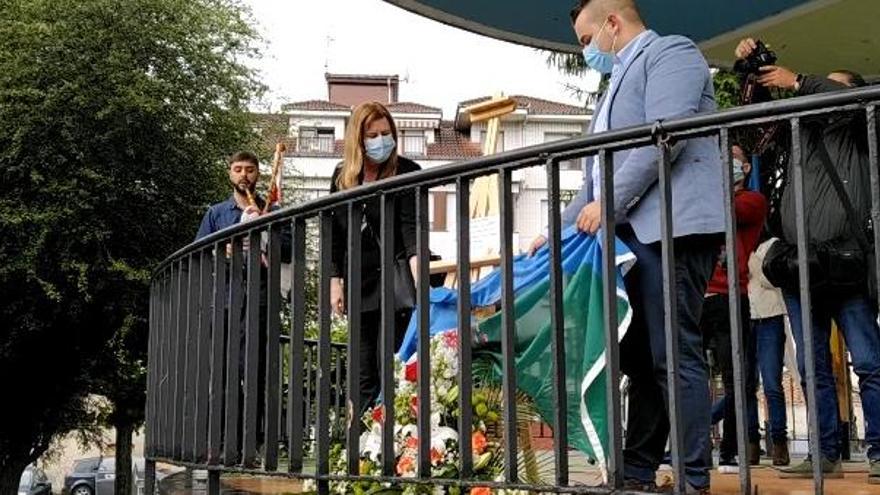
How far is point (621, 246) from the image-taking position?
3670mm

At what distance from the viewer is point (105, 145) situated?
21.6 metres

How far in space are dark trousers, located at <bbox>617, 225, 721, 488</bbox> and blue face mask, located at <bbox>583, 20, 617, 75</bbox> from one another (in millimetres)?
751

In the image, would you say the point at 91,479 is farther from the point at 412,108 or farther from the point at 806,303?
the point at 806,303

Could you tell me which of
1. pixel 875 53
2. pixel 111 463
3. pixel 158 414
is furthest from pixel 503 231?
pixel 111 463

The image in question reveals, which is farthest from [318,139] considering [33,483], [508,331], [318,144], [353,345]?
[508,331]

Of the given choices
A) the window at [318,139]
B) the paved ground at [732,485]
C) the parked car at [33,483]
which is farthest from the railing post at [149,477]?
the window at [318,139]

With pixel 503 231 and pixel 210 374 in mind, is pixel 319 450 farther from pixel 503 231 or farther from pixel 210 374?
pixel 503 231

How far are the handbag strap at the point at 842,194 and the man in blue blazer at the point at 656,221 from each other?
1.04 metres

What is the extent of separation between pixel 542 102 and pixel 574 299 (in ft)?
207

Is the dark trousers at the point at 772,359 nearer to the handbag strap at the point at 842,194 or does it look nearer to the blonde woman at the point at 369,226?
the handbag strap at the point at 842,194

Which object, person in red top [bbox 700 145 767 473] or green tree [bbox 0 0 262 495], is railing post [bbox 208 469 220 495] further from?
green tree [bbox 0 0 262 495]

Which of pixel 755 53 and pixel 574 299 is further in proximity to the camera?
pixel 755 53

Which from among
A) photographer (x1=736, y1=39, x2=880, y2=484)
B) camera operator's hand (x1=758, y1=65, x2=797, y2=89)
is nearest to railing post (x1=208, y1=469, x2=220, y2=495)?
photographer (x1=736, y1=39, x2=880, y2=484)

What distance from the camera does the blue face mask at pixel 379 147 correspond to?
5.18 m
